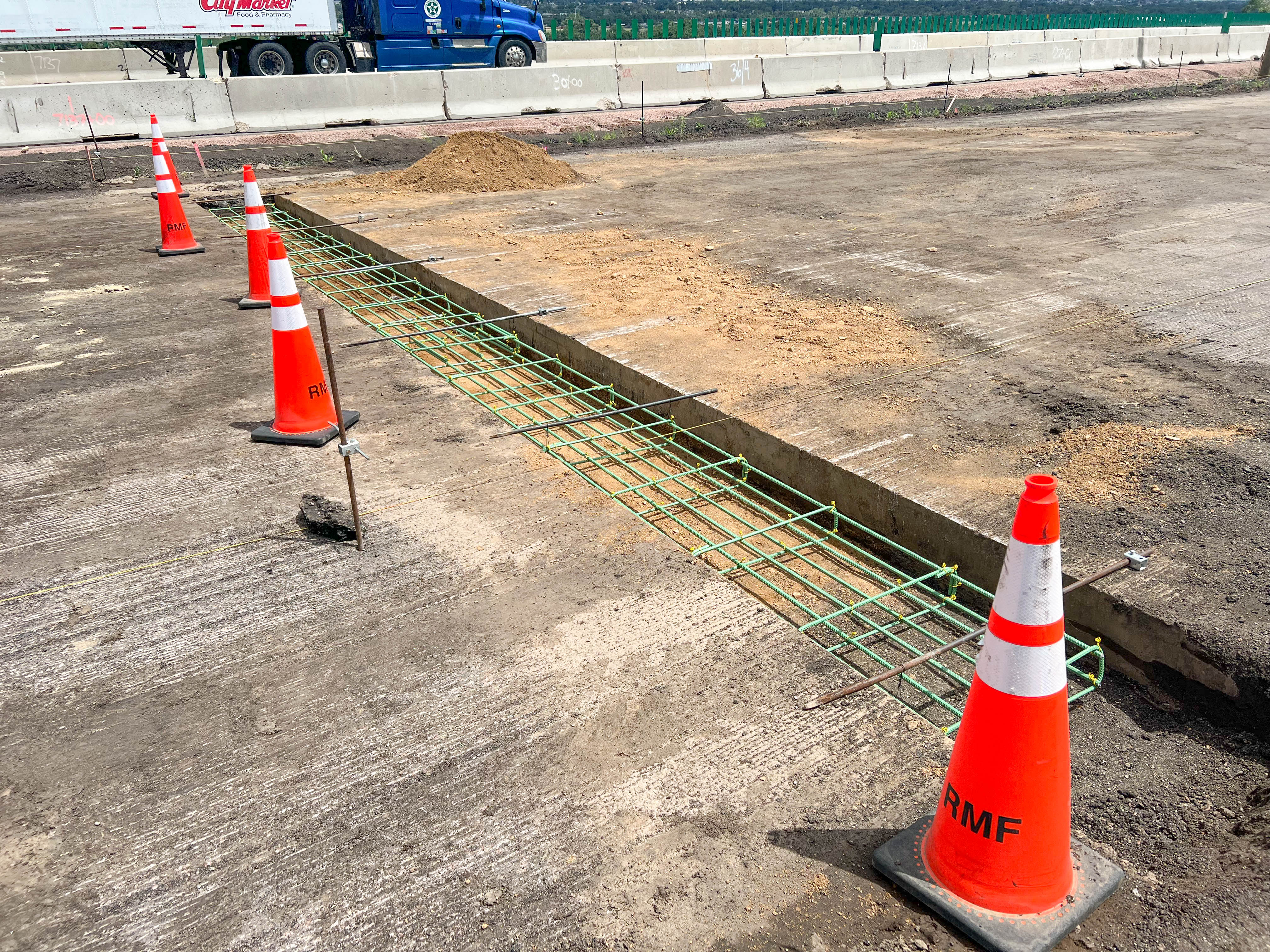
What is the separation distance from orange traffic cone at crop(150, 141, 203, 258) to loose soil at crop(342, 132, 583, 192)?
316 cm

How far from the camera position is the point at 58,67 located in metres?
24.9

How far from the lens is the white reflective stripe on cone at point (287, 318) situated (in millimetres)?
4918

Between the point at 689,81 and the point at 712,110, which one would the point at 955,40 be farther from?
the point at 712,110

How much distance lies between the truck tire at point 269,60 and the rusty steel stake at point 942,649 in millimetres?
22206

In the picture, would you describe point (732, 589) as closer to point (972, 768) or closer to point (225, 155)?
point (972, 768)

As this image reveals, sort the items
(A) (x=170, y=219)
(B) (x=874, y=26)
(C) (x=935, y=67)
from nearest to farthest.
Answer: (A) (x=170, y=219), (C) (x=935, y=67), (B) (x=874, y=26)

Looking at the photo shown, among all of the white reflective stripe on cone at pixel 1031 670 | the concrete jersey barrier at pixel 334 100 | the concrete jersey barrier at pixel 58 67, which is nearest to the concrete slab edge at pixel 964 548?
the white reflective stripe on cone at pixel 1031 670

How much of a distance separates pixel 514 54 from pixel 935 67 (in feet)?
38.0

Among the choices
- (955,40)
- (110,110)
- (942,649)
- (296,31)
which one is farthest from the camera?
(955,40)

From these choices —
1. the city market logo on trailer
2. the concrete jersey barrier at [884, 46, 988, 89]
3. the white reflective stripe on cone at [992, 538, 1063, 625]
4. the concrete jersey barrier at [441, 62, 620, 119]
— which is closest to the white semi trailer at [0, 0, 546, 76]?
the city market logo on trailer

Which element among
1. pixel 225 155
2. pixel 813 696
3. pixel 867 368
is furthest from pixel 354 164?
pixel 813 696

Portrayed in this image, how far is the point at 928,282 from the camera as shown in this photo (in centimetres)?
700

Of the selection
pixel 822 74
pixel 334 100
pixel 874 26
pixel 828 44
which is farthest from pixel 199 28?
pixel 874 26

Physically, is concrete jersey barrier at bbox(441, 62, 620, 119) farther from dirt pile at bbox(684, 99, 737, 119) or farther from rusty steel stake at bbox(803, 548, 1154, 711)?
rusty steel stake at bbox(803, 548, 1154, 711)
